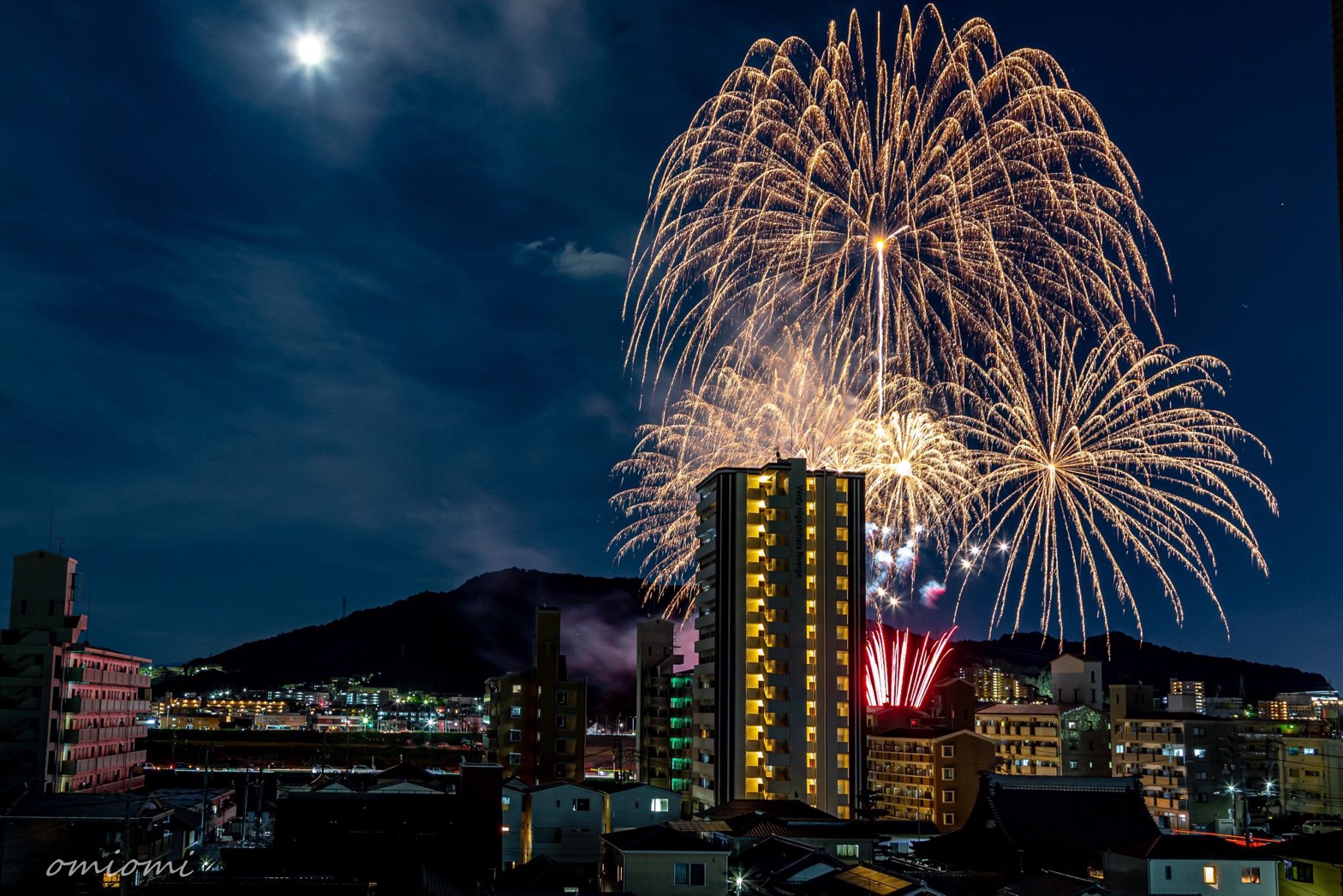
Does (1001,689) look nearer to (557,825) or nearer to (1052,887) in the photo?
(557,825)

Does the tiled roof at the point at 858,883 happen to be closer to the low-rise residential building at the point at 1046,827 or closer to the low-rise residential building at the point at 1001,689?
the low-rise residential building at the point at 1046,827

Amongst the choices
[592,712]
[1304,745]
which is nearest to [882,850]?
[1304,745]

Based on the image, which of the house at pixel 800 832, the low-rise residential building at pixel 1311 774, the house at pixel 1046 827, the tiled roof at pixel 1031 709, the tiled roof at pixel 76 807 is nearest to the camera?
the tiled roof at pixel 76 807

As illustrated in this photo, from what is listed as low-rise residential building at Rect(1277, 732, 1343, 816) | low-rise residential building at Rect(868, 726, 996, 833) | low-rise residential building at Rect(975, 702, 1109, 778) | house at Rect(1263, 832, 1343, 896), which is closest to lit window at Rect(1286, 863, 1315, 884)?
house at Rect(1263, 832, 1343, 896)

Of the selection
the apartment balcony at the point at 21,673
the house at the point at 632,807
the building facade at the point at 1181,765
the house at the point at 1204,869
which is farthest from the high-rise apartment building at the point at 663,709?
the apartment balcony at the point at 21,673

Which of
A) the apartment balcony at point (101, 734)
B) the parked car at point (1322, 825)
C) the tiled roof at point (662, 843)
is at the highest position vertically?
the apartment balcony at point (101, 734)

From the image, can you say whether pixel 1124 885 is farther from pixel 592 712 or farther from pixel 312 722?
pixel 592 712
